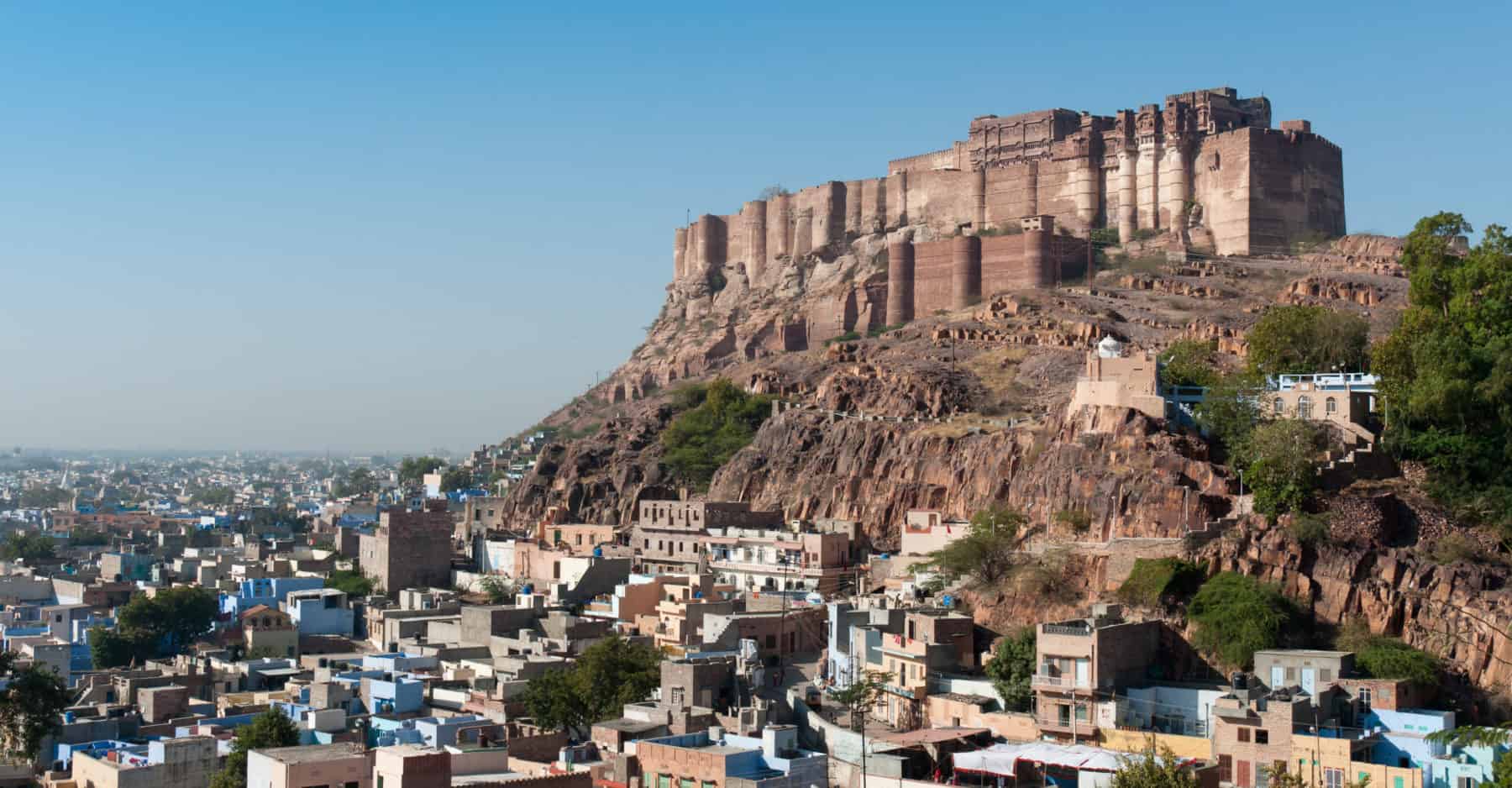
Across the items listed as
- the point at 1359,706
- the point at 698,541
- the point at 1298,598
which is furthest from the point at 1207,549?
the point at 698,541

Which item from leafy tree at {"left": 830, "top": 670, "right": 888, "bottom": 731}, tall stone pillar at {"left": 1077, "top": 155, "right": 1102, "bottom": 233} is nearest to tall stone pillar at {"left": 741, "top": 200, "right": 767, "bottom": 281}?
tall stone pillar at {"left": 1077, "top": 155, "right": 1102, "bottom": 233}

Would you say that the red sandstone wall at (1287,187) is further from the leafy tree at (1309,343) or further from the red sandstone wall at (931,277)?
the leafy tree at (1309,343)

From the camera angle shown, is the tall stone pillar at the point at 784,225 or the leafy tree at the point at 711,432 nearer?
the leafy tree at the point at 711,432

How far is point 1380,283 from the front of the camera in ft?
212

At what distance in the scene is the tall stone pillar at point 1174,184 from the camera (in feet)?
241

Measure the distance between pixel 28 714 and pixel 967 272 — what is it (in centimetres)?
4346

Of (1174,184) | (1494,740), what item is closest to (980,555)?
(1494,740)

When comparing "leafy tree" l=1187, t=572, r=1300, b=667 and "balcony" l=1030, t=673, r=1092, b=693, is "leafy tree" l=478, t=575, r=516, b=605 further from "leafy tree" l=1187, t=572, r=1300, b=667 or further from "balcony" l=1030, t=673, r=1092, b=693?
"leafy tree" l=1187, t=572, r=1300, b=667

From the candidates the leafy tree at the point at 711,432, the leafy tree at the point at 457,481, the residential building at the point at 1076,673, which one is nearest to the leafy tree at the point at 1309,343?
the residential building at the point at 1076,673

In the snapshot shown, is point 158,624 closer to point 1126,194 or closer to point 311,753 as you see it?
point 311,753

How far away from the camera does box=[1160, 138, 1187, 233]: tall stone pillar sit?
73.3 metres

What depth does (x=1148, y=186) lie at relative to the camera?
74.6m

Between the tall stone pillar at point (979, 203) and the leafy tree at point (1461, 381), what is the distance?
116 ft

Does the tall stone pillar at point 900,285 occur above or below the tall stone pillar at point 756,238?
below
